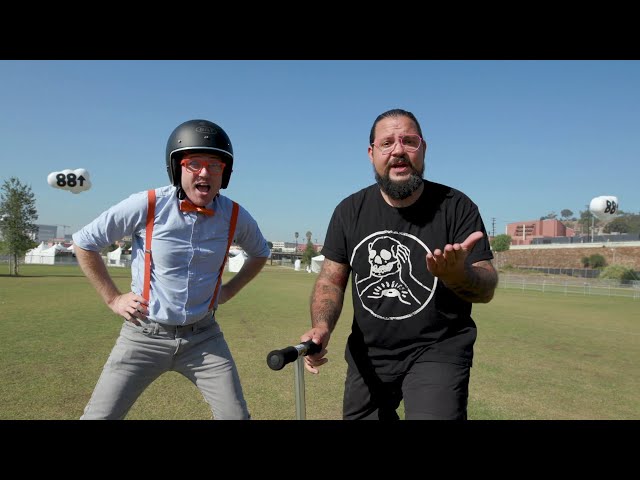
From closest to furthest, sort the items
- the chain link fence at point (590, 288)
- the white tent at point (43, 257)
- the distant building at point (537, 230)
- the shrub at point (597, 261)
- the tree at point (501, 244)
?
the chain link fence at point (590, 288)
the shrub at point (597, 261)
the white tent at point (43, 257)
the tree at point (501, 244)
the distant building at point (537, 230)

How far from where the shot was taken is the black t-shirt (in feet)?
9.87

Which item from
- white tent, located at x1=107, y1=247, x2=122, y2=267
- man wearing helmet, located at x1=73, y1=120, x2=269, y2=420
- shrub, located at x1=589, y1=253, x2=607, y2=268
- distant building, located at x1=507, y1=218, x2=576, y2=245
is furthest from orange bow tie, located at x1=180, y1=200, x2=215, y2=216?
distant building, located at x1=507, y1=218, x2=576, y2=245

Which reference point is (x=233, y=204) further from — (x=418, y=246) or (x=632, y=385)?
(x=632, y=385)

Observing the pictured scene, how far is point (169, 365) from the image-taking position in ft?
11.4

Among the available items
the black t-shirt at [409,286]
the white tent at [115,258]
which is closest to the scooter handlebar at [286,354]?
the black t-shirt at [409,286]

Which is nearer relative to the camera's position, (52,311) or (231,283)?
(231,283)

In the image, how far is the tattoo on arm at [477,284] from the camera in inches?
108

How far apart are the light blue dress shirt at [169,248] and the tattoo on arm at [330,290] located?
32.4 inches

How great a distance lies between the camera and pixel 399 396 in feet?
10.5

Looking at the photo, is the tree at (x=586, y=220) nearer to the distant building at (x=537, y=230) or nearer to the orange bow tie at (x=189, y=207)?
the distant building at (x=537, y=230)

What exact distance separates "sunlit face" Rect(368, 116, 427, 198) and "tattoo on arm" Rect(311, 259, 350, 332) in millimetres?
770

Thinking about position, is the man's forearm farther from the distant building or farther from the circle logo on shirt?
the distant building
